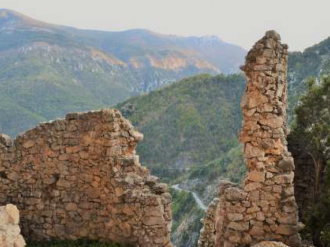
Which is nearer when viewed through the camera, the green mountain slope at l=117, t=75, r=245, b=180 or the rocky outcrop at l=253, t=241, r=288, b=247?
the rocky outcrop at l=253, t=241, r=288, b=247

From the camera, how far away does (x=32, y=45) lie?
11019 cm

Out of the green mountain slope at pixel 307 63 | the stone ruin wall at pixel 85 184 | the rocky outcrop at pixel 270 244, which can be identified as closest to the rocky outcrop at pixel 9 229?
the stone ruin wall at pixel 85 184

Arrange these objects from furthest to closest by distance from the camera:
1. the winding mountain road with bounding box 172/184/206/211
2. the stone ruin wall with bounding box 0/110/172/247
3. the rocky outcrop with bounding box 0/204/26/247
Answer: the winding mountain road with bounding box 172/184/206/211 < the stone ruin wall with bounding box 0/110/172/247 < the rocky outcrop with bounding box 0/204/26/247

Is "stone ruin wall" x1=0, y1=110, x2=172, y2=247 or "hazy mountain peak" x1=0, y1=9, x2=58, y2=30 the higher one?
"hazy mountain peak" x1=0, y1=9, x2=58, y2=30

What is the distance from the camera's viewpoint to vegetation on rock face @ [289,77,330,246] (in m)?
8.82

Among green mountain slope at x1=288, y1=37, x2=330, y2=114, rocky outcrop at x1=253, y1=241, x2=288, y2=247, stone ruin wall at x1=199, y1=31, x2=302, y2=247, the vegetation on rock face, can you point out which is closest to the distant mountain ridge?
green mountain slope at x1=288, y1=37, x2=330, y2=114

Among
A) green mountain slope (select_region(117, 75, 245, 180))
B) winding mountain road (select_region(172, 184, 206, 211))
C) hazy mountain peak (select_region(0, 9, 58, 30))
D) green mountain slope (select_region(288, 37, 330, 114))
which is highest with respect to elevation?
hazy mountain peak (select_region(0, 9, 58, 30))

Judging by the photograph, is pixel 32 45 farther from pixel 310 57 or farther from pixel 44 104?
pixel 310 57

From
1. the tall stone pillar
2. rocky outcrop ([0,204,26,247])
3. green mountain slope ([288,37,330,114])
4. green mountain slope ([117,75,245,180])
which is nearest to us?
rocky outcrop ([0,204,26,247])

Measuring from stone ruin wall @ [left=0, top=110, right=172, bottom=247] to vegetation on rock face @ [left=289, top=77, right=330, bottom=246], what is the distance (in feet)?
9.75

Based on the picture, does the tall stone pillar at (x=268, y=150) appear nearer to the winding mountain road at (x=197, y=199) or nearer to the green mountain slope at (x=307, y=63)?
the winding mountain road at (x=197, y=199)

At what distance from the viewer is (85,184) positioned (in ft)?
31.1

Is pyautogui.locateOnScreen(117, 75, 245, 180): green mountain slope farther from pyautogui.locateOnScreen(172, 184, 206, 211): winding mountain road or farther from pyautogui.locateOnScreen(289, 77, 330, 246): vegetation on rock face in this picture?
pyautogui.locateOnScreen(289, 77, 330, 246): vegetation on rock face

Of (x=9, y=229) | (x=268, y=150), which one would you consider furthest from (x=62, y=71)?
(x=9, y=229)
